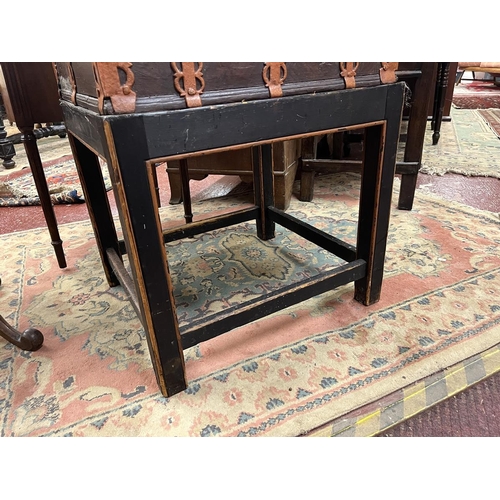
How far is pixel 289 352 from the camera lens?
98 cm

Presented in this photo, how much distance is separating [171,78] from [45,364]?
0.79m

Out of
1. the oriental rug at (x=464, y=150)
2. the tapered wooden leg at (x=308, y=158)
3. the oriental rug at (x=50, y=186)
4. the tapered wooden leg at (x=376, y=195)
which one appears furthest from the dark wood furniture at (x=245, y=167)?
the oriental rug at (x=464, y=150)

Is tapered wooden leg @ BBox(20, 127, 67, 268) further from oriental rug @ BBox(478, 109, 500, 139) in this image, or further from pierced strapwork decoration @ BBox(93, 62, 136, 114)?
oriental rug @ BBox(478, 109, 500, 139)

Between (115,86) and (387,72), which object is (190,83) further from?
(387,72)

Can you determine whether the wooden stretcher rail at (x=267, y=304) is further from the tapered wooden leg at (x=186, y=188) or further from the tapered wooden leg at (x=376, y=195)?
the tapered wooden leg at (x=186, y=188)

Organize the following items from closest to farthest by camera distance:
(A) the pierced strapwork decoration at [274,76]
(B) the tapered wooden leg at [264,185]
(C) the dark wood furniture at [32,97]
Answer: (A) the pierced strapwork decoration at [274,76] → (C) the dark wood furniture at [32,97] → (B) the tapered wooden leg at [264,185]

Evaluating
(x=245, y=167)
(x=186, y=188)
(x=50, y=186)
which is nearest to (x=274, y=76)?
(x=186, y=188)

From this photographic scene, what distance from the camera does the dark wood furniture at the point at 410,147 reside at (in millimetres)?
1639

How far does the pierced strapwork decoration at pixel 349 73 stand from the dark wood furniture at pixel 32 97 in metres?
0.93

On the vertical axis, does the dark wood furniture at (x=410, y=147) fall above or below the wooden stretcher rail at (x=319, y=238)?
above

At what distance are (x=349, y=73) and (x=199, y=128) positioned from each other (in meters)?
0.39

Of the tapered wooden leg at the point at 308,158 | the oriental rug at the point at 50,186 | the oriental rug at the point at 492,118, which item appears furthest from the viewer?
the oriental rug at the point at 492,118

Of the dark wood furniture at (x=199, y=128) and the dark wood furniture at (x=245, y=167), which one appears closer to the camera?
the dark wood furniture at (x=199, y=128)

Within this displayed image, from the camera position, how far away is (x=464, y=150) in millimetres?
2943
